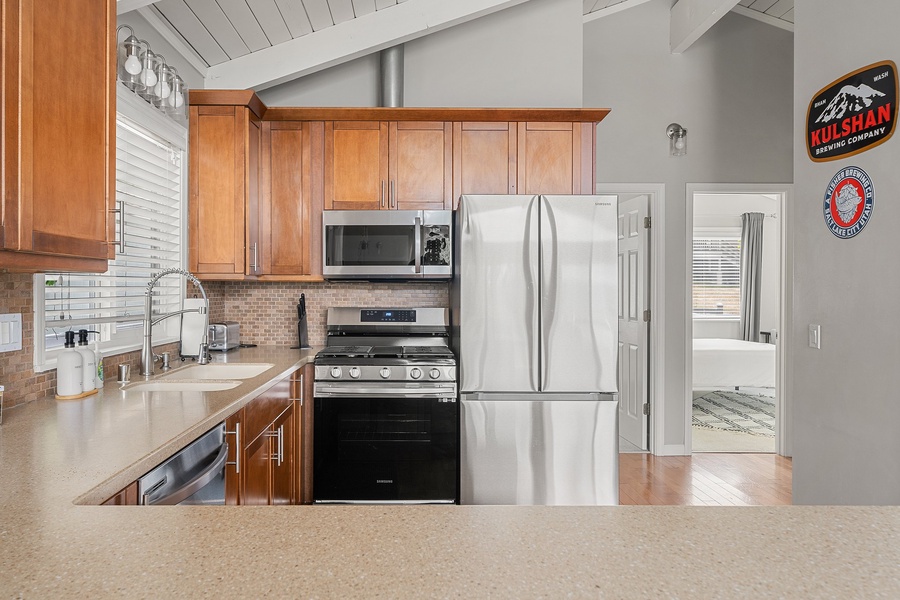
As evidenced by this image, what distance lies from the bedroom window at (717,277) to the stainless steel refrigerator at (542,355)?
521cm

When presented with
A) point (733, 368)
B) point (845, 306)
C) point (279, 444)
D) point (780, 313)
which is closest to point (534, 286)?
point (845, 306)

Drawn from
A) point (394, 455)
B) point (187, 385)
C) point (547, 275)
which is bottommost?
point (394, 455)

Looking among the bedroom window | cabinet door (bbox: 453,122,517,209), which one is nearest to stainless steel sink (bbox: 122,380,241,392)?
cabinet door (bbox: 453,122,517,209)

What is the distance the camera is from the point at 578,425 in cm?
271

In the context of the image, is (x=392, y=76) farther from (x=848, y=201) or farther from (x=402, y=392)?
(x=848, y=201)

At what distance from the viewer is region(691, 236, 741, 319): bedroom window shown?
732cm

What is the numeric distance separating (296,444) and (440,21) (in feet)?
8.00

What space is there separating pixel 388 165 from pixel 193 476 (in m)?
2.14

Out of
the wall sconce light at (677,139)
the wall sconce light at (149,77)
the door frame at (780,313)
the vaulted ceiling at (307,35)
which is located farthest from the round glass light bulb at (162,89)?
the door frame at (780,313)

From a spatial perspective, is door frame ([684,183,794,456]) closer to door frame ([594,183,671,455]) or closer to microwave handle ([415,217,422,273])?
door frame ([594,183,671,455])

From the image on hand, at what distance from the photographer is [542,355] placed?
106 inches

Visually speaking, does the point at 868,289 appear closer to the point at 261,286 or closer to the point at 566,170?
the point at 566,170

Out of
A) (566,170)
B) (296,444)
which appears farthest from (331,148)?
(296,444)

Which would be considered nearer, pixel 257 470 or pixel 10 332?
pixel 10 332
